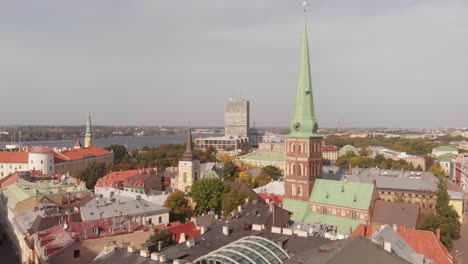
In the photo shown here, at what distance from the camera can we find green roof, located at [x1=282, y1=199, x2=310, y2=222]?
220 feet

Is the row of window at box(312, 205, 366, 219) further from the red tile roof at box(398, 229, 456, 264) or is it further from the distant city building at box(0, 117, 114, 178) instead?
the distant city building at box(0, 117, 114, 178)

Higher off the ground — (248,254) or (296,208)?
(248,254)

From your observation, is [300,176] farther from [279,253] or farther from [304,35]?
[279,253]

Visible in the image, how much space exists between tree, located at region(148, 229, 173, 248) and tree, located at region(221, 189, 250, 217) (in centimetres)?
2024

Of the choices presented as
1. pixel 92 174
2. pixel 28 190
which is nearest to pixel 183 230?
pixel 28 190

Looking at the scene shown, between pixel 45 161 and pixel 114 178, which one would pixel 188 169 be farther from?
pixel 45 161

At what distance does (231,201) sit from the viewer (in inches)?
2736

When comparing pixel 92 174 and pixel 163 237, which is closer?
pixel 163 237

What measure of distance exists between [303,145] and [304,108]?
609 centimetres

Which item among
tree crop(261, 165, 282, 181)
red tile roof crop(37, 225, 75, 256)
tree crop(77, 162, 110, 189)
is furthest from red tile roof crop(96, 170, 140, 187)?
red tile roof crop(37, 225, 75, 256)

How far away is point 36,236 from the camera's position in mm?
45312

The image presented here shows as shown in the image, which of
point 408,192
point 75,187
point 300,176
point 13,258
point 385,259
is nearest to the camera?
point 385,259

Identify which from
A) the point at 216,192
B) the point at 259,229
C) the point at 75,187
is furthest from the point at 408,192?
the point at 75,187

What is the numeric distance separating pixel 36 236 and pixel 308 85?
45677 mm
